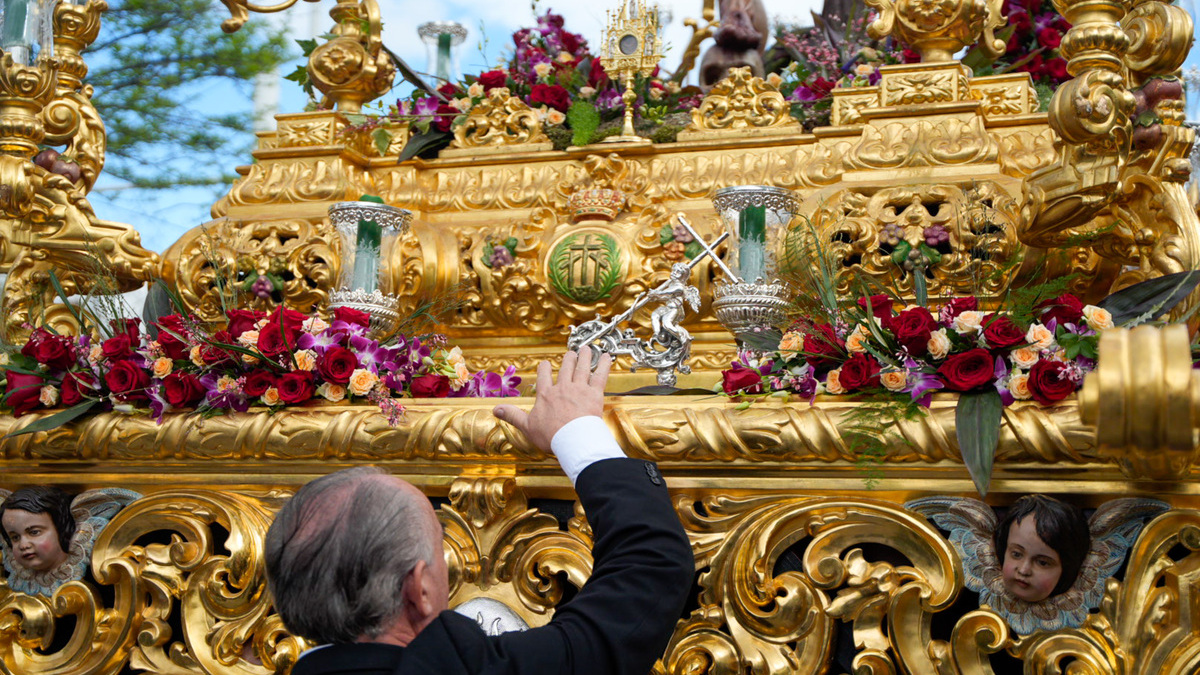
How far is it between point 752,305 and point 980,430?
778 millimetres

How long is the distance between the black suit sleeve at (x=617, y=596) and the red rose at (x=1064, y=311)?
889mm

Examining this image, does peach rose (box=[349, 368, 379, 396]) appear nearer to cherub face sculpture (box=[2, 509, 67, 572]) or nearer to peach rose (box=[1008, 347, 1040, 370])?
cherub face sculpture (box=[2, 509, 67, 572])

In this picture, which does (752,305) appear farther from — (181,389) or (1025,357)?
(181,389)

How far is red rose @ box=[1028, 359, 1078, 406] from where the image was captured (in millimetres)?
2186

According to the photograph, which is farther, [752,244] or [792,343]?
[752,244]

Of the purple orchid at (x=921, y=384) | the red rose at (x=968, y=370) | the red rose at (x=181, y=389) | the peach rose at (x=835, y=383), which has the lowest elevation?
the red rose at (x=181, y=389)

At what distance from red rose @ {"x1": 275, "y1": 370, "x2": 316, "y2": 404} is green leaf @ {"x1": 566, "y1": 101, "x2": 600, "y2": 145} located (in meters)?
1.55

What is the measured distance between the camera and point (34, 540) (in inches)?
107

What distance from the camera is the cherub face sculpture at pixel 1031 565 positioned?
2109 mm

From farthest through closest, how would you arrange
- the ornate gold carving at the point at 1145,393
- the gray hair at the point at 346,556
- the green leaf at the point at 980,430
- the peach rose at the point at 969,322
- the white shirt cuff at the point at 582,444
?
the peach rose at the point at 969,322 < the green leaf at the point at 980,430 < the white shirt cuff at the point at 582,444 < the ornate gold carving at the point at 1145,393 < the gray hair at the point at 346,556

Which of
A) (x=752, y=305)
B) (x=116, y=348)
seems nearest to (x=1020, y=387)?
(x=752, y=305)

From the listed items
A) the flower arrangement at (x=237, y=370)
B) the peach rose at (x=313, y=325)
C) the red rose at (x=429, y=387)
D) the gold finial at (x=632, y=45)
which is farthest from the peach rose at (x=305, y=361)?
the gold finial at (x=632, y=45)

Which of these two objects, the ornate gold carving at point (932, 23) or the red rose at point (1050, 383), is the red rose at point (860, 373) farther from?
the ornate gold carving at point (932, 23)

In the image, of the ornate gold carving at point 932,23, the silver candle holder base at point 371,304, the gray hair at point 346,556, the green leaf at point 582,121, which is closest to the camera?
the gray hair at point 346,556
